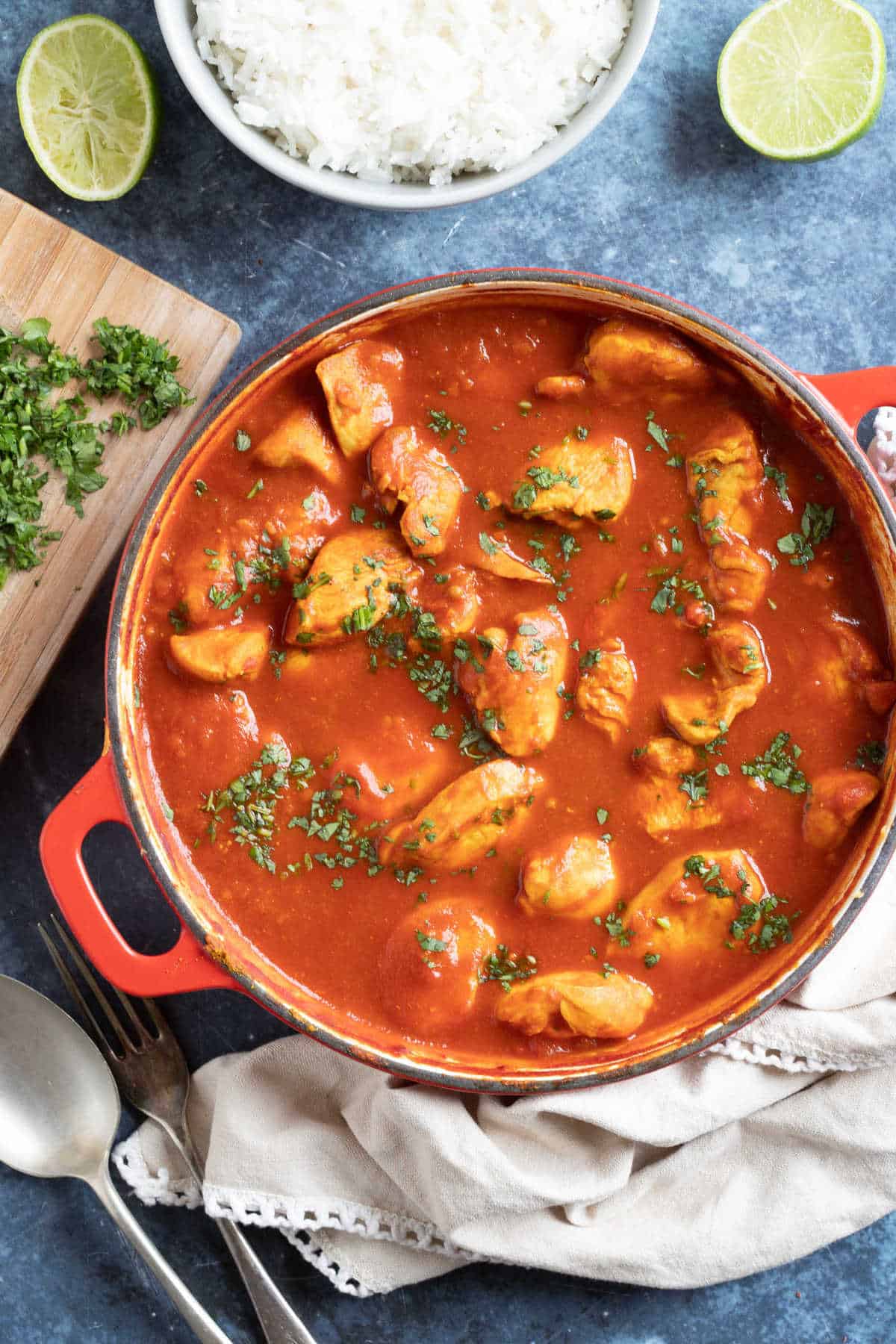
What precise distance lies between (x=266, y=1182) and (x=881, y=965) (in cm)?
169

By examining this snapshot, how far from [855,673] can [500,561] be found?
89cm

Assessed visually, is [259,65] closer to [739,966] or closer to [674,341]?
[674,341]

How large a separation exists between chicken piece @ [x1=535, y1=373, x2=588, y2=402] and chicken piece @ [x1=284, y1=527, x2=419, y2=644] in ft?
1.64

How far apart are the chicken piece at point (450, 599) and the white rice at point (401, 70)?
986 mm

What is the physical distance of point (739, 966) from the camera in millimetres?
2807

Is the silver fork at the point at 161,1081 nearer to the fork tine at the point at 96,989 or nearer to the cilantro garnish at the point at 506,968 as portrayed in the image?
the fork tine at the point at 96,989

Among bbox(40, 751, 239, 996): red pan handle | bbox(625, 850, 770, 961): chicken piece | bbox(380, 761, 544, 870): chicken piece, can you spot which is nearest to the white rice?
bbox(380, 761, 544, 870): chicken piece

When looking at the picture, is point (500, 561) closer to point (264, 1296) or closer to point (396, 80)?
point (396, 80)

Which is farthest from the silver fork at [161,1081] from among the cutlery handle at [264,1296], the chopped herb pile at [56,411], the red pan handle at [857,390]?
the red pan handle at [857,390]

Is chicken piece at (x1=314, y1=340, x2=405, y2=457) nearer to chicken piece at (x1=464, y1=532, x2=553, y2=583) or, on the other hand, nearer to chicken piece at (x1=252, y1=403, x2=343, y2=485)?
chicken piece at (x1=252, y1=403, x2=343, y2=485)

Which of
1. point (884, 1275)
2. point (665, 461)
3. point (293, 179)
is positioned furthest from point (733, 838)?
point (293, 179)

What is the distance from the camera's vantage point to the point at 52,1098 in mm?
3104

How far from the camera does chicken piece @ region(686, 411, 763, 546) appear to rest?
2713mm

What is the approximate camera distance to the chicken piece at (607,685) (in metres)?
2.73
